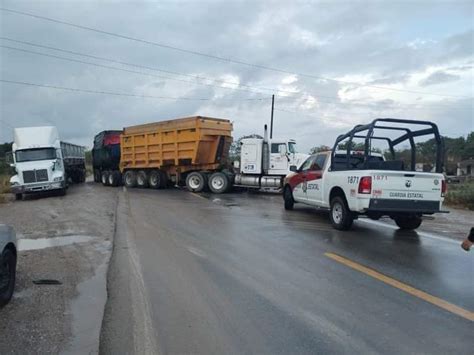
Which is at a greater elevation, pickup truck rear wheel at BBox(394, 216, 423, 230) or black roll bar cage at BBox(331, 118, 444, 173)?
black roll bar cage at BBox(331, 118, 444, 173)

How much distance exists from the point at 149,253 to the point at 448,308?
16.0 ft

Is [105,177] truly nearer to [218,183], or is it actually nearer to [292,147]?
[218,183]

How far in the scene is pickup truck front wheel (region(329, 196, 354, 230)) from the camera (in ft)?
33.9

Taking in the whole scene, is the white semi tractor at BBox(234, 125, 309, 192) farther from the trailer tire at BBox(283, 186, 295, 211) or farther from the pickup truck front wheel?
the pickup truck front wheel

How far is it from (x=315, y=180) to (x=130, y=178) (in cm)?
1804

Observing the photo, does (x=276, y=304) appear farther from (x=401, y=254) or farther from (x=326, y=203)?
(x=326, y=203)

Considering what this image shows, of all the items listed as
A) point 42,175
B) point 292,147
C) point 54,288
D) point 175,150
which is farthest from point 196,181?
point 54,288

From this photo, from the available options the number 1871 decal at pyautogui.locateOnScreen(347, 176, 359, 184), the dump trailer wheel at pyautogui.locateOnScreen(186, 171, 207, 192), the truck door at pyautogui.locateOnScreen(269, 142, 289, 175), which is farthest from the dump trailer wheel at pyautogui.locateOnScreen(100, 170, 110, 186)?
the number 1871 decal at pyautogui.locateOnScreen(347, 176, 359, 184)

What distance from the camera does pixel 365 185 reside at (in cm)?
948

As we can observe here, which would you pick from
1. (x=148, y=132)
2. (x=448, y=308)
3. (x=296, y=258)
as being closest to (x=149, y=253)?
(x=296, y=258)

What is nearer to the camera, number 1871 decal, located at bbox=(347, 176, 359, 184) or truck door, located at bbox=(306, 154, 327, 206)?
number 1871 decal, located at bbox=(347, 176, 359, 184)

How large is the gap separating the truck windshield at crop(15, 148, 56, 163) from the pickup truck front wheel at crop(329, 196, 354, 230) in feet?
55.0

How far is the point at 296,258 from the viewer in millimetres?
7594

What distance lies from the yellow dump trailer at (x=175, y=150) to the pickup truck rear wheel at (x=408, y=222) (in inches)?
523
